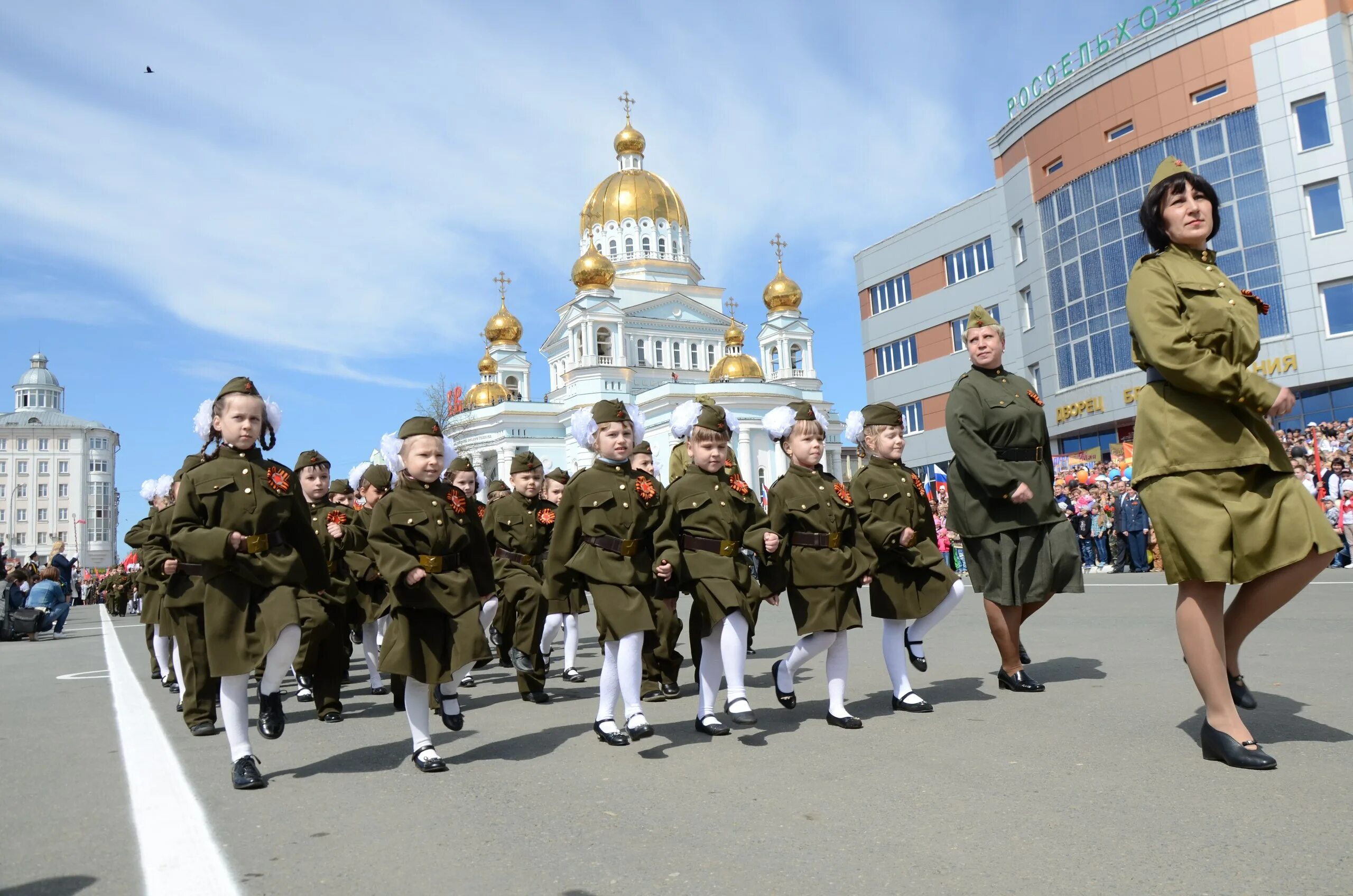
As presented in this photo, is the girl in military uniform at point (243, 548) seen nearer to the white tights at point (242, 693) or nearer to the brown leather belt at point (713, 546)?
the white tights at point (242, 693)

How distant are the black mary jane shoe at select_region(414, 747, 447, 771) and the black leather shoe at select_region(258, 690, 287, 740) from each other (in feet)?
3.06

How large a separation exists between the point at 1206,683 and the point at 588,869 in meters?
2.58

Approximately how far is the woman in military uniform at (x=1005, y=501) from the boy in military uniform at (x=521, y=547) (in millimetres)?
3467

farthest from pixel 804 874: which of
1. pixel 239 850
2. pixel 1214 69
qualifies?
pixel 1214 69

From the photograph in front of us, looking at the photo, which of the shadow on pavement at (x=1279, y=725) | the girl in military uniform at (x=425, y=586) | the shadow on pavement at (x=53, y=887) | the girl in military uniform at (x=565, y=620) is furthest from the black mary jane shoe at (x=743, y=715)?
the shadow on pavement at (x=53, y=887)

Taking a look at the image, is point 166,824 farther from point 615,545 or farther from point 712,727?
point 712,727

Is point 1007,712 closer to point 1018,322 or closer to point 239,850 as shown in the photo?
point 239,850

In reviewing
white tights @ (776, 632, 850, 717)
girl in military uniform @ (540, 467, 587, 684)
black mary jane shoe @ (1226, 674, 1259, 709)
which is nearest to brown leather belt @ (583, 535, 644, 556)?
white tights @ (776, 632, 850, 717)

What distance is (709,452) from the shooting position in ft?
20.2

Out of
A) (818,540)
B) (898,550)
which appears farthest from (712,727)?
(898,550)

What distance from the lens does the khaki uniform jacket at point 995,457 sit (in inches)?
248

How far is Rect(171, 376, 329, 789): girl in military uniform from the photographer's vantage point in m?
5.19

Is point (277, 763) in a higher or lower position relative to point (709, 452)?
lower

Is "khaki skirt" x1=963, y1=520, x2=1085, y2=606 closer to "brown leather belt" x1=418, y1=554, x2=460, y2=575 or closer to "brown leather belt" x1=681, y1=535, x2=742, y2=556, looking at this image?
"brown leather belt" x1=681, y1=535, x2=742, y2=556
